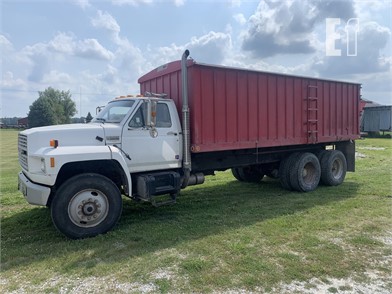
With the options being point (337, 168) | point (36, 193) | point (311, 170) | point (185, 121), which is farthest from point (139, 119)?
point (337, 168)

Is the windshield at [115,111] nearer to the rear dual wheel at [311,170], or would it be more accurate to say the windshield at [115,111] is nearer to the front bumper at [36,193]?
the front bumper at [36,193]

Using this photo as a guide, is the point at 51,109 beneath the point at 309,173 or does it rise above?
above

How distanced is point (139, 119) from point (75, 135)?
117 centimetres

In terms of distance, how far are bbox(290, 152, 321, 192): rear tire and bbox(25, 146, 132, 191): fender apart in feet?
15.9

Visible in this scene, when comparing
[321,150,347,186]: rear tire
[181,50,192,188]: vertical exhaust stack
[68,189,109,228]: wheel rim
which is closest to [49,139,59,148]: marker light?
[68,189,109,228]: wheel rim

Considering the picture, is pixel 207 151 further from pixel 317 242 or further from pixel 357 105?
pixel 357 105

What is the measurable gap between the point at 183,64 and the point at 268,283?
4.19m

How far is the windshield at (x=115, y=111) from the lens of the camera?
615 centimetres

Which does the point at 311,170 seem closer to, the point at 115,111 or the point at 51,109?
the point at 115,111

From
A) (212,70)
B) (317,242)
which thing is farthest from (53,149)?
(317,242)

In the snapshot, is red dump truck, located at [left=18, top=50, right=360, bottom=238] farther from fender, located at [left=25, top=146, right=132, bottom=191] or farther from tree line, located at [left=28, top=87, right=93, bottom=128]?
tree line, located at [left=28, top=87, right=93, bottom=128]

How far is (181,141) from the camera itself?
6.61m

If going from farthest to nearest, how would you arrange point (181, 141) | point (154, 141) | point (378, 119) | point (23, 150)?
point (378, 119) < point (181, 141) < point (154, 141) < point (23, 150)

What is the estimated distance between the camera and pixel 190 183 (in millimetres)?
7062
